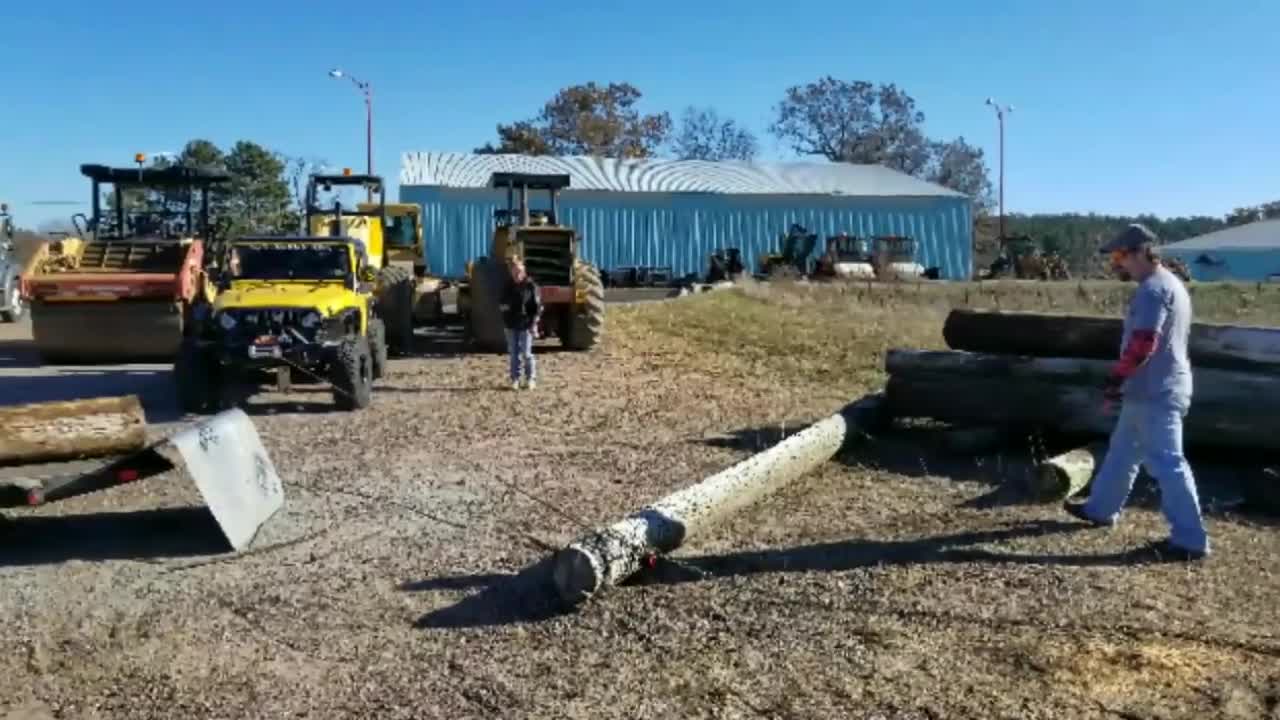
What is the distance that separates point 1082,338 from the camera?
408 inches

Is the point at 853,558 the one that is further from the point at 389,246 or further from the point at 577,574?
the point at 389,246

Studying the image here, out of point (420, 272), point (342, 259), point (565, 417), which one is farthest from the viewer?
point (420, 272)

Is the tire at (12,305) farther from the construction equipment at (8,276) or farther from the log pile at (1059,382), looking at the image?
the log pile at (1059,382)

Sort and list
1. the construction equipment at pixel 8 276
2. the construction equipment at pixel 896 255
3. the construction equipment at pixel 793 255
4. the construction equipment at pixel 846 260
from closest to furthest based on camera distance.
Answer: the construction equipment at pixel 8 276, the construction equipment at pixel 846 260, the construction equipment at pixel 793 255, the construction equipment at pixel 896 255

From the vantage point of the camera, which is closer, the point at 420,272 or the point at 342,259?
the point at 342,259

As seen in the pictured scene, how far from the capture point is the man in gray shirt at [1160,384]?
7.06 m

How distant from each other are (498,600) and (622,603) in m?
0.65

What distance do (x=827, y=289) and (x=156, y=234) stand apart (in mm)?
19672

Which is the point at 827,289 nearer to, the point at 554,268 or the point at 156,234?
the point at 554,268

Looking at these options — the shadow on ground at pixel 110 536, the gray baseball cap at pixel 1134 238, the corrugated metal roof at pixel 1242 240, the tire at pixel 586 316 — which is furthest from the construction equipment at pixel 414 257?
the corrugated metal roof at pixel 1242 240

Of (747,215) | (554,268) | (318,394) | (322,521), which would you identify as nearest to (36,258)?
(318,394)

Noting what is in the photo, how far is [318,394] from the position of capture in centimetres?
1497

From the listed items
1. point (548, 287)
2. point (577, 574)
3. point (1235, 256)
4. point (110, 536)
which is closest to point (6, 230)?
point (548, 287)

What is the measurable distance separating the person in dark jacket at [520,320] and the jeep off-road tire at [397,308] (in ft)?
11.5
